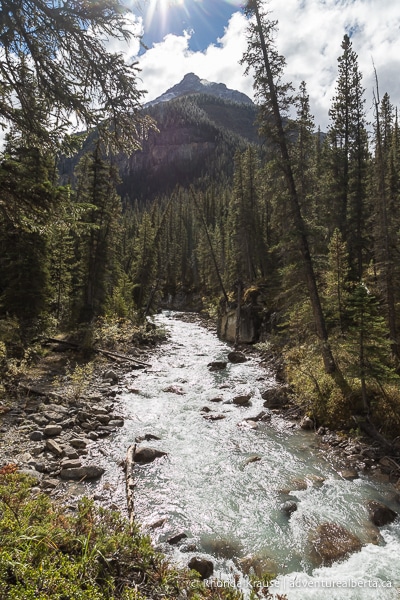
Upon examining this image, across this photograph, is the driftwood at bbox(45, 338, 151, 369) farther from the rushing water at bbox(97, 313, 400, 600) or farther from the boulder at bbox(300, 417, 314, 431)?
the boulder at bbox(300, 417, 314, 431)

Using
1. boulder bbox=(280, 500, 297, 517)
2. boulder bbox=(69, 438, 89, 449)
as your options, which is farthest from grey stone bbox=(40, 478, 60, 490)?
boulder bbox=(280, 500, 297, 517)

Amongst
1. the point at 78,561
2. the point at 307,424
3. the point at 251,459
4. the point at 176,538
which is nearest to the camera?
the point at 78,561

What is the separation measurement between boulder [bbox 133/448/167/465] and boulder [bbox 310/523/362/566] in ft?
15.3

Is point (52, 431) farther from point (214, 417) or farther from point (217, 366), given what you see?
point (217, 366)

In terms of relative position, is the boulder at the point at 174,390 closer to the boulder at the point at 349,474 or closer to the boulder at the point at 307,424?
the boulder at the point at 307,424

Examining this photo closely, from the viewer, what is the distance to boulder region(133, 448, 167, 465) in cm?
963

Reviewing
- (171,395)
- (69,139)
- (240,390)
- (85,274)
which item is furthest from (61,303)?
(69,139)

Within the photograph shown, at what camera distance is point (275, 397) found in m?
14.5

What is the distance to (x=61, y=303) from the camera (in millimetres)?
29109

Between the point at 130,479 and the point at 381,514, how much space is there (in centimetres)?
575

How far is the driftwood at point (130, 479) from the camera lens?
6.89 m

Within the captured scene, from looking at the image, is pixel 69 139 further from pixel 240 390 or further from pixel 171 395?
pixel 240 390

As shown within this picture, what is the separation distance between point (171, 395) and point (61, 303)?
17.4 m

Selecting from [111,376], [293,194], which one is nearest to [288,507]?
[293,194]
